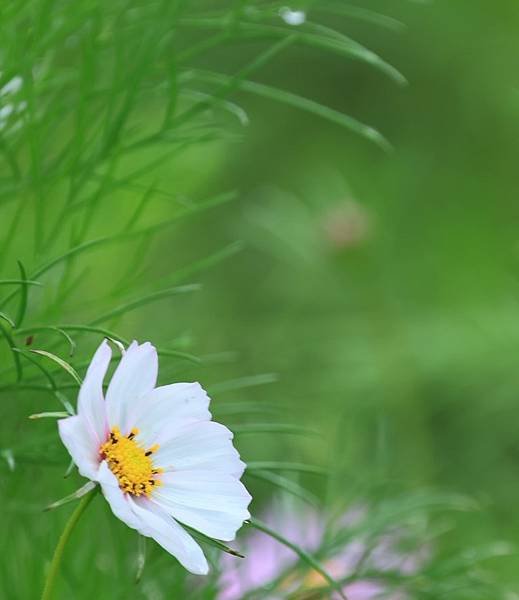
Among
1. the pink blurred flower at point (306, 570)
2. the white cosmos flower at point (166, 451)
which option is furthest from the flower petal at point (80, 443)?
the pink blurred flower at point (306, 570)

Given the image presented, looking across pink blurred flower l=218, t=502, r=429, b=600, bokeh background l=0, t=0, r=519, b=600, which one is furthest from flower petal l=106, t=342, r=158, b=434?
pink blurred flower l=218, t=502, r=429, b=600

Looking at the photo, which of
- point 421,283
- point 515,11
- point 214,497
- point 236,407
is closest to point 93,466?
point 214,497

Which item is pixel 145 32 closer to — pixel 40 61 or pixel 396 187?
pixel 40 61

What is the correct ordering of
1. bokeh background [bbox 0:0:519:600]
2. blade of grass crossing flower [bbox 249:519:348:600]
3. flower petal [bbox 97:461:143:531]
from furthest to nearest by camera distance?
bokeh background [bbox 0:0:519:600] → blade of grass crossing flower [bbox 249:519:348:600] → flower petal [bbox 97:461:143:531]

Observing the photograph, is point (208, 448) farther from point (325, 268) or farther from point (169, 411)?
point (325, 268)

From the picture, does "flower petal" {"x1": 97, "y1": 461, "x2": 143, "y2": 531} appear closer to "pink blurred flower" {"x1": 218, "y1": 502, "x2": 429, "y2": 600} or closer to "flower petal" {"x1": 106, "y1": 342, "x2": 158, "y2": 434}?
"flower petal" {"x1": 106, "y1": 342, "x2": 158, "y2": 434}

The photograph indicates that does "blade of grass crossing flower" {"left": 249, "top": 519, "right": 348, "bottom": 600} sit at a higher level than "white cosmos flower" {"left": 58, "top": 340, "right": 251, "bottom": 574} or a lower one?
lower
